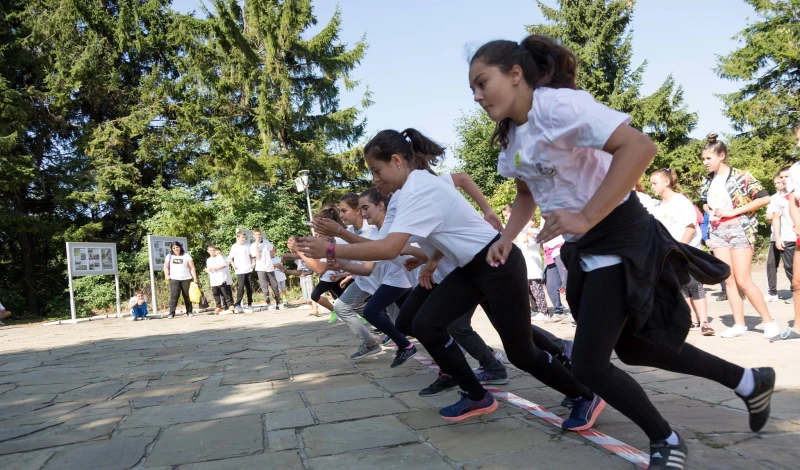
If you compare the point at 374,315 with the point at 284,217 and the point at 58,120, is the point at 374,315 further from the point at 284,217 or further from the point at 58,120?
the point at 58,120

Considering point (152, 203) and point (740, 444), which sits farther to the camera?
point (152, 203)

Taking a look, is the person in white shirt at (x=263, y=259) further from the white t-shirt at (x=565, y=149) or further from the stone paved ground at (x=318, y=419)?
the white t-shirt at (x=565, y=149)

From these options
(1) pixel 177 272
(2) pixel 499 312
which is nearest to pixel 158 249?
(1) pixel 177 272

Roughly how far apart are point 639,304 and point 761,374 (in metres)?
0.71

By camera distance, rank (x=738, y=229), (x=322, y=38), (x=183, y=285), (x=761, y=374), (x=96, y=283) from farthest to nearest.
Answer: (x=322, y=38)
(x=96, y=283)
(x=183, y=285)
(x=738, y=229)
(x=761, y=374)

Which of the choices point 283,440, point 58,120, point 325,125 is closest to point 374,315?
point 283,440

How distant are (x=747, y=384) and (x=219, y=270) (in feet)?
41.4

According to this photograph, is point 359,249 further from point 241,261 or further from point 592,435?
point 241,261

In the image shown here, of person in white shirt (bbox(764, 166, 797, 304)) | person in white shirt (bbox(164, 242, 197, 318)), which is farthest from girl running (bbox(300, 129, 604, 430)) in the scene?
person in white shirt (bbox(164, 242, 197, 318))

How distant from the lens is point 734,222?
5164mm

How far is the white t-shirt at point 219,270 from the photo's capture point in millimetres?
13648

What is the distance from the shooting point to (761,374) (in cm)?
245

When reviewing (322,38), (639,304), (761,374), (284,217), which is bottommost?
(761,374)

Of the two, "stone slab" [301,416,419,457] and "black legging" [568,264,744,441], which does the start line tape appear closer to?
"black legging" [568,264,744,441]
